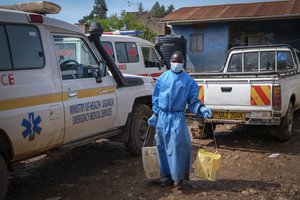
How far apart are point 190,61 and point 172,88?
15.9 metres

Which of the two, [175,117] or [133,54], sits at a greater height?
[133,54]

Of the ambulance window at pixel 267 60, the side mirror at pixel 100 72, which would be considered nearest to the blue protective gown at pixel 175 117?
the side mirror at pixel 100 72

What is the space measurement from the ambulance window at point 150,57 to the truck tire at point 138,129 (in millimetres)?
4599

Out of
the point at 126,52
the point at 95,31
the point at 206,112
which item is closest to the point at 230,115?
the point at 206,112

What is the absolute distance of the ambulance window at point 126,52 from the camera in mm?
9828

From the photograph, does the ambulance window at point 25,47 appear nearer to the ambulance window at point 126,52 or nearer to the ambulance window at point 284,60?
the ambulance window at point 126,52

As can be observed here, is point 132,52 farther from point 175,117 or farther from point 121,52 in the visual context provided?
point 175,117

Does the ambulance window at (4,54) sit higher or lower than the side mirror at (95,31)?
lower

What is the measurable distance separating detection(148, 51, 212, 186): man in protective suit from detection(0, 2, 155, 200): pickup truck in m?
0.95

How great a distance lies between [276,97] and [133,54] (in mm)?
4869

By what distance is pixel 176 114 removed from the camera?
464 cm

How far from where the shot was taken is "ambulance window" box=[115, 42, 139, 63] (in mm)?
9828

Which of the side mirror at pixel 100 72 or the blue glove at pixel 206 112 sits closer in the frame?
the blue glove at pixel 206 112

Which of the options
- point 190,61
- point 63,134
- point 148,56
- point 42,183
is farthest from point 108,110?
point 190,61
